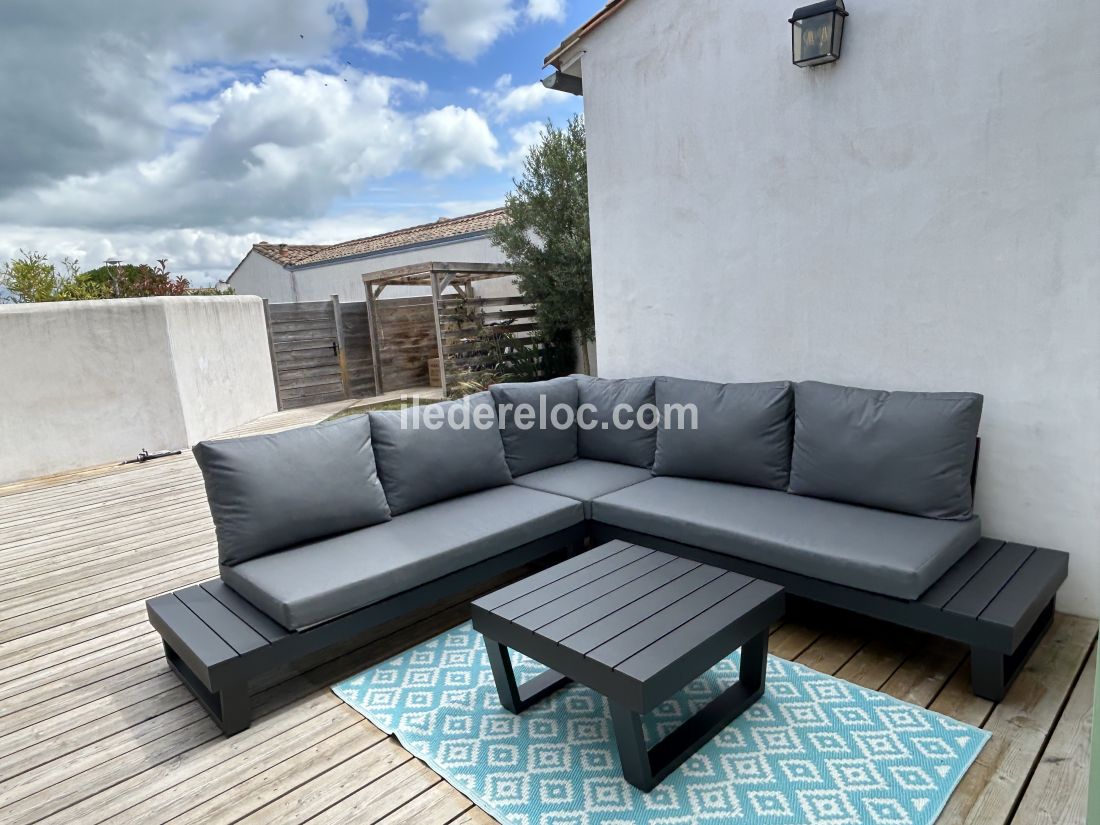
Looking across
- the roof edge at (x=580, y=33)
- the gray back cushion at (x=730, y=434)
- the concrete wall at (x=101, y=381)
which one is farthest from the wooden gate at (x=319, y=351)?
the gray back cushion at (x=730, y=434)

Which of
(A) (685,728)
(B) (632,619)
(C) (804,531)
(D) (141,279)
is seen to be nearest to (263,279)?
(D) (141,279)

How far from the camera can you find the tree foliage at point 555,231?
7.97 m

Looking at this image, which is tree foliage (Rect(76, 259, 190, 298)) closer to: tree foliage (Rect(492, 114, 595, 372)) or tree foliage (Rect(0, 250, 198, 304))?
tree foliage (Rect(0, 250, 198, 304))

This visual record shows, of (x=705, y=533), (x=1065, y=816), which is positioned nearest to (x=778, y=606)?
(x=705, y=533)

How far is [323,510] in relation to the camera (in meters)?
2.64

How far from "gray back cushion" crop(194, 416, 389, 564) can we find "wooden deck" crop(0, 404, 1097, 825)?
536 mm

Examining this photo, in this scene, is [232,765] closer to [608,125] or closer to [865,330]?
[865,330]

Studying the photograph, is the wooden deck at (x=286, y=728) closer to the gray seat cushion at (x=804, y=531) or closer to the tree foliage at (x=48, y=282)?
the gray seat cushion at (x=804, y=531)

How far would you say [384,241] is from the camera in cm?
1532

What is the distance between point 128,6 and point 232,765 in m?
7.28

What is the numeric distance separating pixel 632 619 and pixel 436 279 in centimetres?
739

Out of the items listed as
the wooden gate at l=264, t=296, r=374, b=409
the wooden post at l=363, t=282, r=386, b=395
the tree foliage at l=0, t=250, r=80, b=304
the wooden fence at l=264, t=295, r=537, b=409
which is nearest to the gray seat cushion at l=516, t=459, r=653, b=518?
the wooden fence at l=264, t=295, r=537, b=409

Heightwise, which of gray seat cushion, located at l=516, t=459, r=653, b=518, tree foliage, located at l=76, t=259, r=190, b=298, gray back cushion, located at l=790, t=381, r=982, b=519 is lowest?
gray seat cushion, located at l=516, t=459, r=653, b=518

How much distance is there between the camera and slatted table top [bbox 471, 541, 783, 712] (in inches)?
64.6
